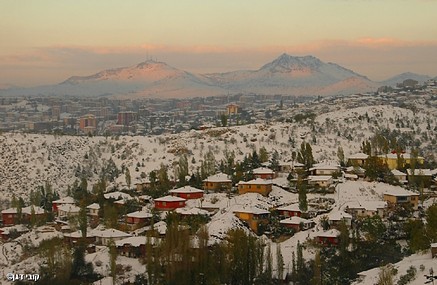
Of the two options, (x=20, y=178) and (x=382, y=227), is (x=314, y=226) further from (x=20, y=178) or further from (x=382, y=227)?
(x=20, y=178)

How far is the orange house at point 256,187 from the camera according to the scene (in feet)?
128

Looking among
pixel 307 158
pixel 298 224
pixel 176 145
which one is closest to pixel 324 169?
pixel 307 158

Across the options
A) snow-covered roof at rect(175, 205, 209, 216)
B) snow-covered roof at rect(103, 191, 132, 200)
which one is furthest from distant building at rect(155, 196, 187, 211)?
snow-covered roof at rect(103, 191, 132, 200)

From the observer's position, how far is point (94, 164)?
65.8 metres

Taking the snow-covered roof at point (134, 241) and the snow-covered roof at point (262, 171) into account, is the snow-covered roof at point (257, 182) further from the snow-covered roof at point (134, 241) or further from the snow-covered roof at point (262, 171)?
the snow-covered roof at point (134, 241)

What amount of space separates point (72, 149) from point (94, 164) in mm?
3868

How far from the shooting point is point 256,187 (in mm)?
39125

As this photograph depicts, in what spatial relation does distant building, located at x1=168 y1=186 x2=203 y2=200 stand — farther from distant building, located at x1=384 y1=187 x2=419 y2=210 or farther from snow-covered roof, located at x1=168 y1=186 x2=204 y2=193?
distant building, located at x1=384 y1=187 x2=419 y2=210

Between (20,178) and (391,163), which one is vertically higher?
(391,163)

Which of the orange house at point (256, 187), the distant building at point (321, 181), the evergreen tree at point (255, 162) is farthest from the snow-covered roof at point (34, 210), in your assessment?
the distant building at point (321, 181)

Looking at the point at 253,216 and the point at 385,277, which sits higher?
the point at 385,277

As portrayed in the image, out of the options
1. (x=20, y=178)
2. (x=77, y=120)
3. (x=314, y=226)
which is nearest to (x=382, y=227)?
(x=314, y=226)

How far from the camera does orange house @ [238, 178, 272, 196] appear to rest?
39062 millimetres

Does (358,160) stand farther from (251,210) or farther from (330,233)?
(330,233)
